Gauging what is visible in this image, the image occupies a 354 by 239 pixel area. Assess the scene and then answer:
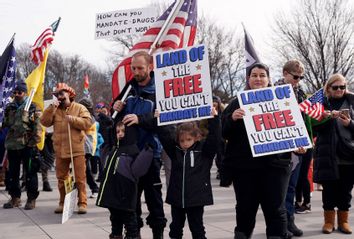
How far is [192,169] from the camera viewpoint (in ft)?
15.5

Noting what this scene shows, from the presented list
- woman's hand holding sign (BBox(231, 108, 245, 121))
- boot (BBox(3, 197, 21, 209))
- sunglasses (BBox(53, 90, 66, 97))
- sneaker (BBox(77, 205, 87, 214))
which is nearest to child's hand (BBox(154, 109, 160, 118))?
woman's hand holding sign (BBox(231, 108, 245, 121))

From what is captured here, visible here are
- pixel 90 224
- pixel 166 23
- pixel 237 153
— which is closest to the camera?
pixel 237 153

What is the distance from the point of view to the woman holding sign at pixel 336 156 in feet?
19.2

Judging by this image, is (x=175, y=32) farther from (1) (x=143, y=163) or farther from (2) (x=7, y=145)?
(2) (x=7, y=145)

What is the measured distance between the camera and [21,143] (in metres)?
7.56

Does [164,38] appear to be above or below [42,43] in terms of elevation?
below

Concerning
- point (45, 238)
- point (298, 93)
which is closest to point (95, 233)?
point (45, 238)

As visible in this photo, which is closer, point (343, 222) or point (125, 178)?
point (125, 178)

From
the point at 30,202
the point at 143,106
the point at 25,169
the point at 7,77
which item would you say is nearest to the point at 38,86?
the point at 7,77

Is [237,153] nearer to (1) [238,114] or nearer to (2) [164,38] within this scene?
(1) [238,114]

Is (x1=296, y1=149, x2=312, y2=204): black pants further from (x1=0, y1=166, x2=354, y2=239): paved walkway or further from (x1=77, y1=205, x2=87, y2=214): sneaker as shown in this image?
(x1=77, y1=205, x2=87, y2=214): sneaker

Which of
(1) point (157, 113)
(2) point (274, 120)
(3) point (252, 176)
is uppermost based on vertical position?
(1) point (157, 113)

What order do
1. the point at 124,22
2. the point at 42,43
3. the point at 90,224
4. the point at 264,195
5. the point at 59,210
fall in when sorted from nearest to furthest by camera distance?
the point at 264,195 < the point at 90,224 < the point at 59,210 < the point at 42,43 < the point at 124,22

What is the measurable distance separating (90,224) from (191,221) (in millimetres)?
2191
